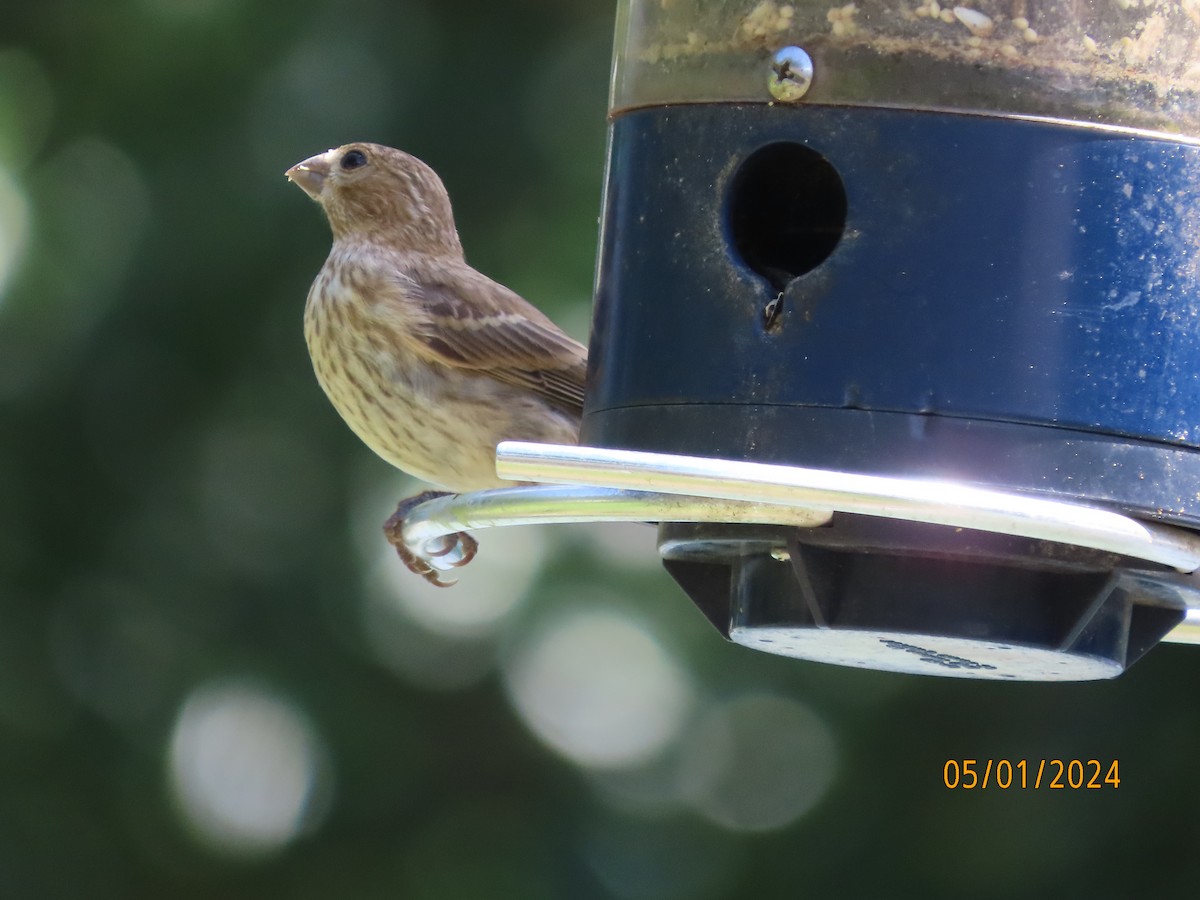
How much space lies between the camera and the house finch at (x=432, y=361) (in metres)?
5.28

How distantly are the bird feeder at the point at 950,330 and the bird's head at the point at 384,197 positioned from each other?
2.48 metres

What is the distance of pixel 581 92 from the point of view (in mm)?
6539

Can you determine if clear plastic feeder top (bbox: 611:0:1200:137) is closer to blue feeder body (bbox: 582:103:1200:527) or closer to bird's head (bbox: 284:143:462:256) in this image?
blue feeder body (bbox: 582:103:1200:527)

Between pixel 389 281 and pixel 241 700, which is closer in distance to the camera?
pixel 389 281

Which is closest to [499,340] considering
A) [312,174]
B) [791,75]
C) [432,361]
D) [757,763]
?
[432,361]

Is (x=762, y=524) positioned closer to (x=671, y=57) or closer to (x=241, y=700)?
(x=671, y=57)

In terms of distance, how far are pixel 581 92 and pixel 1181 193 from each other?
128 inches

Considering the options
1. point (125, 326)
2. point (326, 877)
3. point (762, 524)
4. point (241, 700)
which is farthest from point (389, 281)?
point (762, 524)

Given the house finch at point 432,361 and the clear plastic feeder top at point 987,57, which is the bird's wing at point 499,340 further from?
the clear plastic feeder top at point 987,57

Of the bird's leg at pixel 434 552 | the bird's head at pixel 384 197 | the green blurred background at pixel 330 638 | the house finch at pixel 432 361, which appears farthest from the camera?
the green blurred background at pixel 330 638
